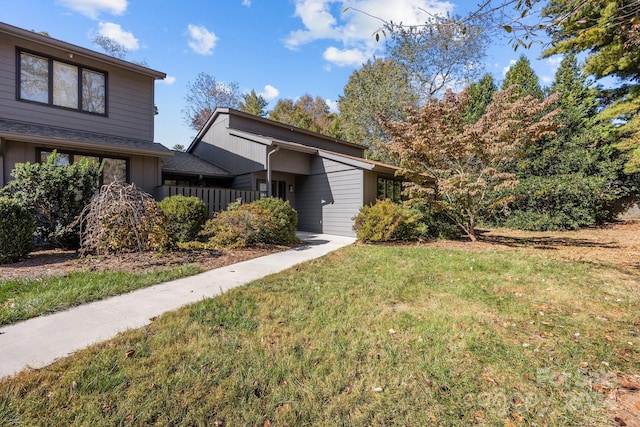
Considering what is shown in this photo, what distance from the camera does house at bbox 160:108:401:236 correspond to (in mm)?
11258

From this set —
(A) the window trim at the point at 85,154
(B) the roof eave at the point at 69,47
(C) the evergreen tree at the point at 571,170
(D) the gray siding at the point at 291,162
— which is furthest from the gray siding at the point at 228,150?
(C) the evergreen tree at the point at 571,170

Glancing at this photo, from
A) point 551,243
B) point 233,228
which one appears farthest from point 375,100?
point 233,228

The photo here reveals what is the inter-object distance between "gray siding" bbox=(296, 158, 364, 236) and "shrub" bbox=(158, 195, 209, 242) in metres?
5.56

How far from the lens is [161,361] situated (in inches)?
99.7

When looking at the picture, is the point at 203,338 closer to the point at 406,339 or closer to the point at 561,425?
the point at 406,339

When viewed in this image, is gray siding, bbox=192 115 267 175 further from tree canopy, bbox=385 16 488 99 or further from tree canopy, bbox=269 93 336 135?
tree canopy, bbox=269 93 336 135

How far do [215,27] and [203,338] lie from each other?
465 inches

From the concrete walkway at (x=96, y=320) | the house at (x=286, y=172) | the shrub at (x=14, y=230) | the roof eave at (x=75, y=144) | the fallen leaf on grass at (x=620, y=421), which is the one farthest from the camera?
the house at (x=286, y=172)

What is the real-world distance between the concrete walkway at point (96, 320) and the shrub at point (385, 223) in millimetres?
4676

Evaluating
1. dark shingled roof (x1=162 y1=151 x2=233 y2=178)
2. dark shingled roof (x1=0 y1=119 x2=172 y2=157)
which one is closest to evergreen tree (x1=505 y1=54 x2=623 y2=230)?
dark shingled roof (x1=162 y1=151 x2=233 y2=178)

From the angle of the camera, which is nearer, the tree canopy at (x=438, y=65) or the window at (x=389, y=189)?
the window at (x=389, y=189)

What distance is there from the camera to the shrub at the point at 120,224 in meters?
6.08

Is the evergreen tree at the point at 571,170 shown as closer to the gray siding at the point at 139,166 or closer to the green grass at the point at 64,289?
the green grass at the point at 64,289

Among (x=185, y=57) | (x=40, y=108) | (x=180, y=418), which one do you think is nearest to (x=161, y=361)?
(x=180, y=418)
